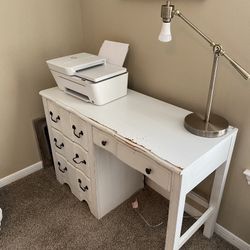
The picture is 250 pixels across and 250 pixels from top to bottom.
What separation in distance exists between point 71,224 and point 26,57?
3.79 feet

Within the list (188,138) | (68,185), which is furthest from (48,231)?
(188,138)

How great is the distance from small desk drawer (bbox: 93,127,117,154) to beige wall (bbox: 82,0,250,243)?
0.50 meters

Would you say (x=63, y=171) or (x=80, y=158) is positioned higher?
(x=80, y=158)

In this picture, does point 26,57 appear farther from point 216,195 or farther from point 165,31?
Answer: point 216,195

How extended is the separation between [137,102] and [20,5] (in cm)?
97

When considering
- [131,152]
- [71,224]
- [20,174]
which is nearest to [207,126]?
[131,152]

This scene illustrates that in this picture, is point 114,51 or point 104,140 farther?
point 114,51

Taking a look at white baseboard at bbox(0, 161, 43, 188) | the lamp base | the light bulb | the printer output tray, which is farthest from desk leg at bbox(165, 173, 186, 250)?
white baseboard at bbox(0, 161, 43, 188)

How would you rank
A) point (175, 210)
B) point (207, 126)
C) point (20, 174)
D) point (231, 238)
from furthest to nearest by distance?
point (20, 174) < point (231, 238) < point (207, 126) < point (175, 210)

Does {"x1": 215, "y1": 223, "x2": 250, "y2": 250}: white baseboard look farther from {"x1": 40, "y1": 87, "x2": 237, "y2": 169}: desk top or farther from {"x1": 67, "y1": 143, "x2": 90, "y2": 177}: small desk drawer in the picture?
{"x1": 67, "y1": 143, "x2": 90, "y2": 177}: small desk drawer

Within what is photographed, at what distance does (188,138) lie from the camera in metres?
1.20

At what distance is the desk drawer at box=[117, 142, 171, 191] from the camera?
1099 millimetres

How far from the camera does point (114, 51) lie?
1.73m

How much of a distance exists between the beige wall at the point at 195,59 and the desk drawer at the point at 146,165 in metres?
0.49
